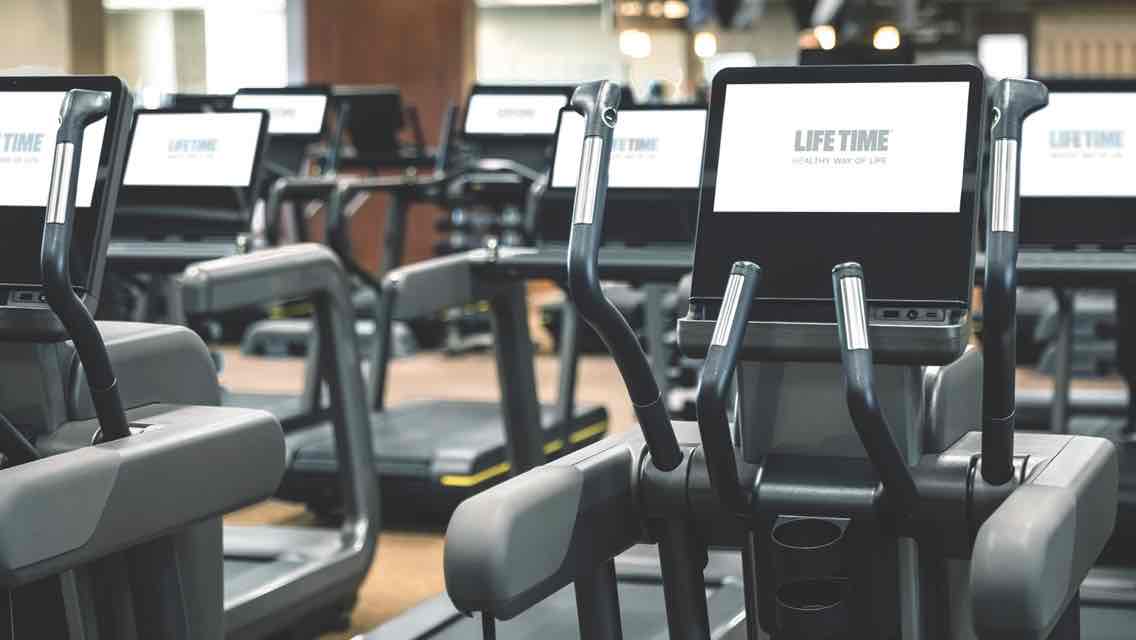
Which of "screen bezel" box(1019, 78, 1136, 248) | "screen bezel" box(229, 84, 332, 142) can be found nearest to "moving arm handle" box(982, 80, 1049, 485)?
"screen bezel" box(1019, 78, 1136, 248)

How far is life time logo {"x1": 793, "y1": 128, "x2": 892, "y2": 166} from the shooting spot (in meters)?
2.10

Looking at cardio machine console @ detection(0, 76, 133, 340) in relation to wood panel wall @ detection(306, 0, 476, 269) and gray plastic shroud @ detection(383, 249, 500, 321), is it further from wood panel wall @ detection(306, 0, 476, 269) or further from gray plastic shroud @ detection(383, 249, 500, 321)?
wood panel wall @ detection(306, 0, 476, 269)

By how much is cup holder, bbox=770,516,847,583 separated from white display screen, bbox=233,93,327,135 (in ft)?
14.3

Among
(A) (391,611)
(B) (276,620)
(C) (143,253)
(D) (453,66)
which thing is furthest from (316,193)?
(D) (453,66)

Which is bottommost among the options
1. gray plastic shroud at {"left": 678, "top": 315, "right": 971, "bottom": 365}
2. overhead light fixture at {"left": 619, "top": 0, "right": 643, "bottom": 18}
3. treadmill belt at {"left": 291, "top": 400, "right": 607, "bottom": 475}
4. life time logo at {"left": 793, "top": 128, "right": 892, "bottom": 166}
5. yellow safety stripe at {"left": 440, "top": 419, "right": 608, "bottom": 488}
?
yellow safety stripe at {"left": 440, "top": 419, "right": 608, "bottom": 488}

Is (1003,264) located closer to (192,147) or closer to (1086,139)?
(1086,139)

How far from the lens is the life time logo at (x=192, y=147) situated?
15.0 feet

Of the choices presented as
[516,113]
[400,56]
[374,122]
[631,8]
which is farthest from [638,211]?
[631,8]

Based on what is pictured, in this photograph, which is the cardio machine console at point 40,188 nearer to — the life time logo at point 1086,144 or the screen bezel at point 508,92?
the life time logo at point 1086,144

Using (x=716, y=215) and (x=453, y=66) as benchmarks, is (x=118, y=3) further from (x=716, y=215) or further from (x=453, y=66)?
(x=716, y=215)

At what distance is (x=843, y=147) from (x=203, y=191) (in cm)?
283

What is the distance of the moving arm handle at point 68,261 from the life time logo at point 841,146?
104 centimetres

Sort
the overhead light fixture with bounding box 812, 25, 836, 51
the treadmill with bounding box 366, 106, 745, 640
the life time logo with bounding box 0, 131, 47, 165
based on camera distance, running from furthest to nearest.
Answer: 1. the overhead light fixture with bounding box 812, 25, 836, 51
2. the treadmill with bounding box 366, 106, 745, 640
3. the life time logo with bounding box 0, 131, 47, 165

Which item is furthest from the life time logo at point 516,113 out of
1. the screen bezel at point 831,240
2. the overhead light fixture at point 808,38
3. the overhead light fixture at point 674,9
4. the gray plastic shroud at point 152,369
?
the overhead light fixture at point 808,38
